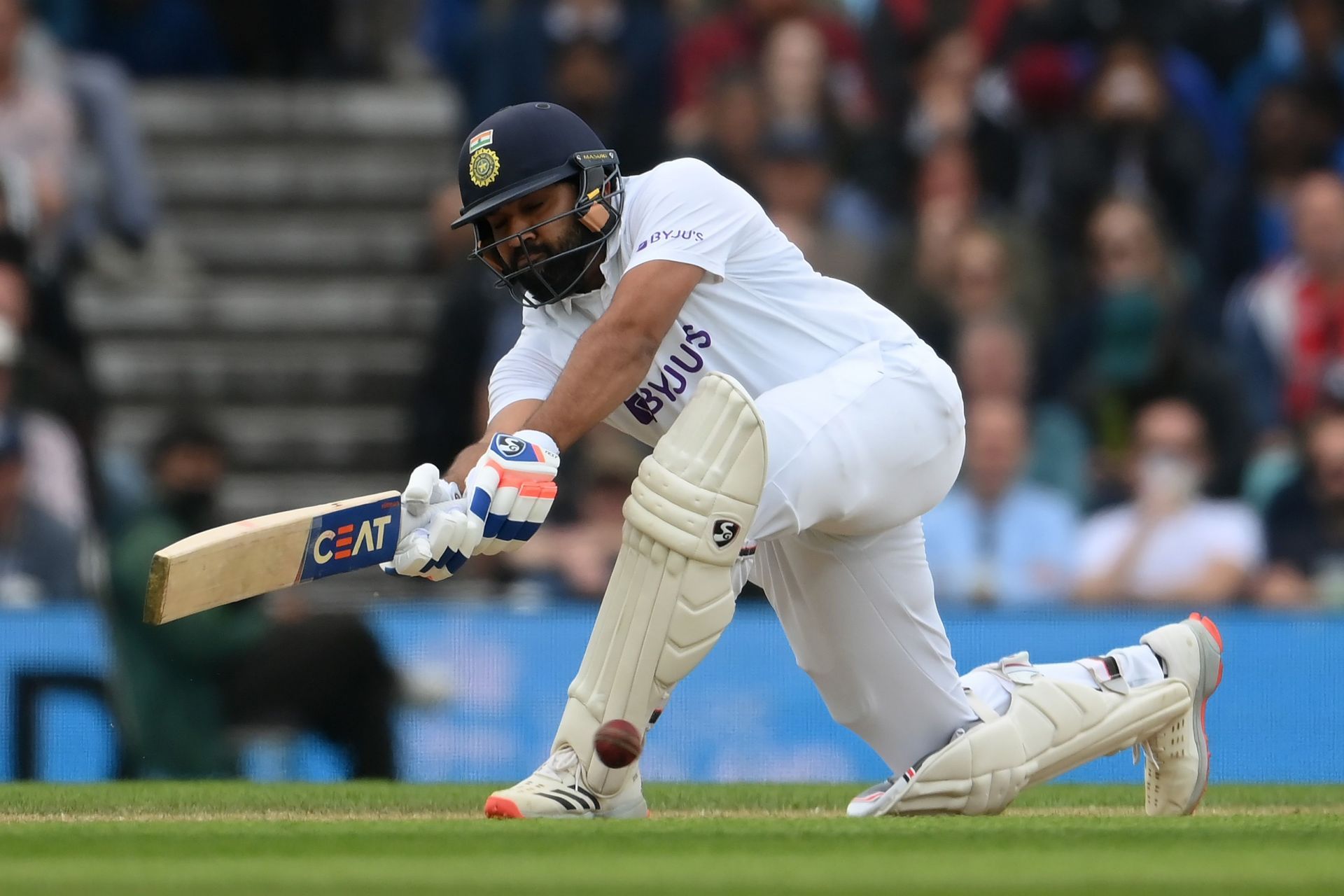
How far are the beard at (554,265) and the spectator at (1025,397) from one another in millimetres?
4269

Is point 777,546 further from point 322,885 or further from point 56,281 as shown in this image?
point 56,281

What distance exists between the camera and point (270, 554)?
4.32 metres

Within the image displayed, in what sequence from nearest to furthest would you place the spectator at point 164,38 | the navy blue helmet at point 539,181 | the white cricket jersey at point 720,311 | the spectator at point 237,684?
the navy blue helmet at point 539,181 < the white cricket jersey at point 720,311 < the spectator at point 237,684 < the spectator at point 164,38

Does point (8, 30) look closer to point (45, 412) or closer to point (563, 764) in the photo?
point (45, 412)

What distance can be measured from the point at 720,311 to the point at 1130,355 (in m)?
4.81

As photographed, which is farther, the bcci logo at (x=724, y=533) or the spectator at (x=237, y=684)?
the spectator at (x=237, y=684)

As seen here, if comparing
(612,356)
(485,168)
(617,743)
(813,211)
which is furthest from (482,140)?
(813,211)

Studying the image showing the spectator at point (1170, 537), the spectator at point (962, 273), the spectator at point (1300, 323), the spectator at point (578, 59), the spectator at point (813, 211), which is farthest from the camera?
the spectator at point (578, 59)

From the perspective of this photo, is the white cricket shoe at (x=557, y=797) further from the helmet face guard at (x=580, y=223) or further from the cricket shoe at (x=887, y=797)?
the helmet face guard at (x=580, y=223)

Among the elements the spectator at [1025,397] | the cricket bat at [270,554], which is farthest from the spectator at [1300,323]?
the cricket bat at [270,554]

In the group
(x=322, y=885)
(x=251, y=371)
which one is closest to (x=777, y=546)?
(x=322, y=885)

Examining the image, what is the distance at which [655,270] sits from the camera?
4539 mm

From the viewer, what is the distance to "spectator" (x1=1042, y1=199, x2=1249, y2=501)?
8.76 m

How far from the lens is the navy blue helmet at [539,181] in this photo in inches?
Result: 181
